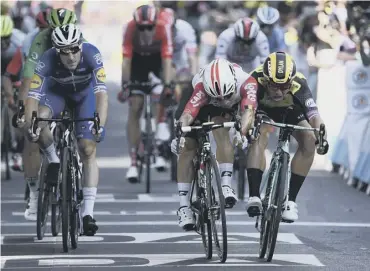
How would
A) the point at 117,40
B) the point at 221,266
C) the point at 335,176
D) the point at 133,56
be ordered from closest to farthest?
the point at 221,266 < the point at 133,56 < the point at 335,176 < the point at 117,40

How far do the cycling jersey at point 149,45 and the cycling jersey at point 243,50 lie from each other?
0.62 meters

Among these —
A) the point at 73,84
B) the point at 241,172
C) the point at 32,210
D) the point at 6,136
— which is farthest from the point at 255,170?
the point at 6,136

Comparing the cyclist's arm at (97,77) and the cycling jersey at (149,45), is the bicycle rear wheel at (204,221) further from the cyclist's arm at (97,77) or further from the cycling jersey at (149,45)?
the cycling jersey at (149,45)

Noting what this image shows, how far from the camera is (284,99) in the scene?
12570mm

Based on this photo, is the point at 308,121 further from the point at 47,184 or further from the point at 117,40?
the point at 117,40

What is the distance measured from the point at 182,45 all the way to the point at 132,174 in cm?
325

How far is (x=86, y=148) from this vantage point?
12.9 m

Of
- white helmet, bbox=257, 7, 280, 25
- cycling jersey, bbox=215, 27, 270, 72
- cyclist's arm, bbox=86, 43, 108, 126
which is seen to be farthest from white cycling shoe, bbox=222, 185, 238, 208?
white helmet, bbox=257, 7, 280, 25

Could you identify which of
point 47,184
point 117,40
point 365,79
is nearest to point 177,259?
point 47,184

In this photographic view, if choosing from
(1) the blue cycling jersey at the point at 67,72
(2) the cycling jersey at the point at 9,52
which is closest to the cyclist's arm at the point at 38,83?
(1) the blue cycling jersey at the point at 67,72

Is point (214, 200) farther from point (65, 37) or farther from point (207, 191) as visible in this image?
point (65, 37)

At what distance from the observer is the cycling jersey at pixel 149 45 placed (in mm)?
17984

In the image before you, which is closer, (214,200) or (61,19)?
(214,200)

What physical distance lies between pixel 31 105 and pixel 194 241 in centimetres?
190
